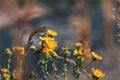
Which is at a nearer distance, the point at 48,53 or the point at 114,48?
the point at 114,48

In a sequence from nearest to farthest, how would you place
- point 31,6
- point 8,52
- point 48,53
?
point 31,6, point 48,53, point 8,52

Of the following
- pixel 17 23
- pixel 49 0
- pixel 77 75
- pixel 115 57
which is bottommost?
pixel 77 75

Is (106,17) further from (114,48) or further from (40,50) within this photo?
(40,50)

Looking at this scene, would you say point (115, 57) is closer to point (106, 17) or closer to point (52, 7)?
point (106, 17)

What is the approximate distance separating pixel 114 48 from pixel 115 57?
0.05 meters

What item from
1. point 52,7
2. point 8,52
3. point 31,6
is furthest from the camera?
point 52,7

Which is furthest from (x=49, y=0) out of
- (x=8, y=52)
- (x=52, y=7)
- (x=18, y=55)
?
(x=18, y=55)

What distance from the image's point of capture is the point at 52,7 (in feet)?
34.8

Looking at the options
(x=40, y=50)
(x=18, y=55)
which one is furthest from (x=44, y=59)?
(x=18, y=55)

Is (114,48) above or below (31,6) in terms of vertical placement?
below

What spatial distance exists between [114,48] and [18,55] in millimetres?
242

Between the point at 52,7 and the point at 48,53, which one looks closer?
the point at 48,53

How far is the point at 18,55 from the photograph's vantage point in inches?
47.7

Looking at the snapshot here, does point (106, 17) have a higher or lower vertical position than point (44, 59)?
higher
